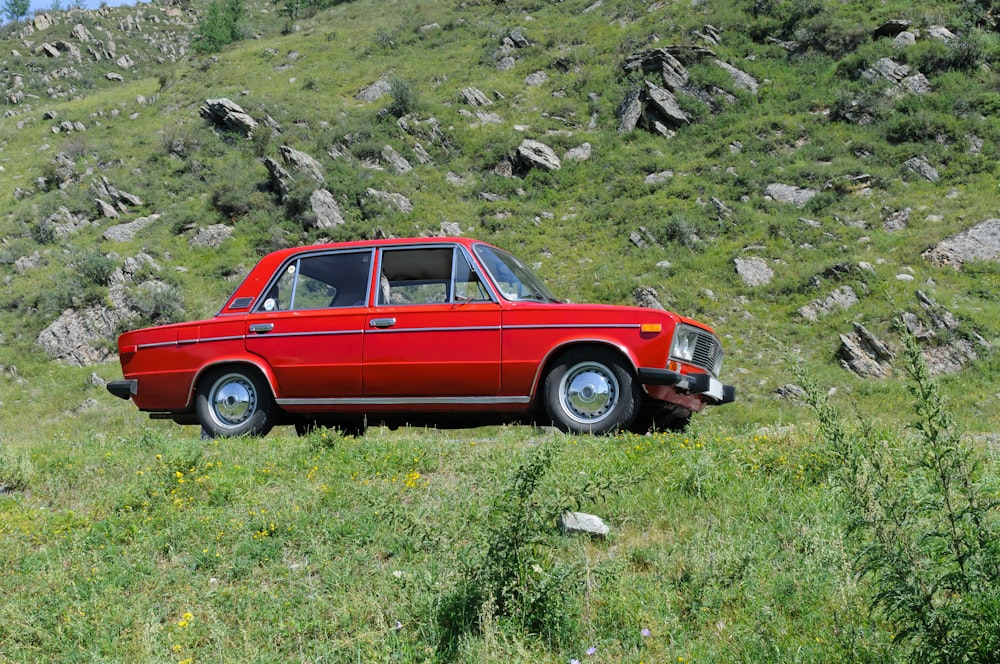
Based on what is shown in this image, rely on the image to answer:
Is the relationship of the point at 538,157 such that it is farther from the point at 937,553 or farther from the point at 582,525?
the point at 937,553

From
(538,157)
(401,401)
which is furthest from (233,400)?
(538,157)

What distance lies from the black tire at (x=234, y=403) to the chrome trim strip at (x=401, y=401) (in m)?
0.27

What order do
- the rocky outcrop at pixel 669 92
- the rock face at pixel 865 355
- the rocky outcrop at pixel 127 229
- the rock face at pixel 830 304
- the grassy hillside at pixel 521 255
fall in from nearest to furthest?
the grassy hillside at pixel 521 255 < the rock face at pixel 865 355 < the rock face at pixel 830 304 < the rocky outcrop at pixel 127 229 < the rocky outcrop at pixel 669 92

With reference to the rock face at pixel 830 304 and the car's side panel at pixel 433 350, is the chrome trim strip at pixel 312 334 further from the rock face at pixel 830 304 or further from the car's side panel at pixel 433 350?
the rock face at pixel 830 304

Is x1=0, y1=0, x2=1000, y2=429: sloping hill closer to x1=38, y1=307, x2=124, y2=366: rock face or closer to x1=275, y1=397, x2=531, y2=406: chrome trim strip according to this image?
x1=38, y1=307, x2=124, y2=366: rock face

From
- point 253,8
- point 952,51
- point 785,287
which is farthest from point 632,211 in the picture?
point 253,8

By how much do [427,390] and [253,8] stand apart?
80.8 meters

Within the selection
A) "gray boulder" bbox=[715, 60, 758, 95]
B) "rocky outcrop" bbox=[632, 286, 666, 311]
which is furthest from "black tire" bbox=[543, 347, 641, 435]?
"gray boulder" bbox=[715, 60, 758, 95]

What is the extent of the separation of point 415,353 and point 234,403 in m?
2.23

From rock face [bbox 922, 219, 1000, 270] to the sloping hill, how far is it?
0.13 metres

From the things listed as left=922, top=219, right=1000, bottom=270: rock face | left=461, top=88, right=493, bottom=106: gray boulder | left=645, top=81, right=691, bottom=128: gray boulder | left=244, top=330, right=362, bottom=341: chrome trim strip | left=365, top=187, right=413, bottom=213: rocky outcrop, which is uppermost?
left=461, top=88, right=493, bottom=106: gray boulder

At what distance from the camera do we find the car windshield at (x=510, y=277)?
21.3ft

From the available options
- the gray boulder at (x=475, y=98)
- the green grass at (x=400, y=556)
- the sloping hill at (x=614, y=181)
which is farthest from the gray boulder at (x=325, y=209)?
the green grass at (x=400, y=556)

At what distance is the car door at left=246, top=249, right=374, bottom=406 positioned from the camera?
6531mm
